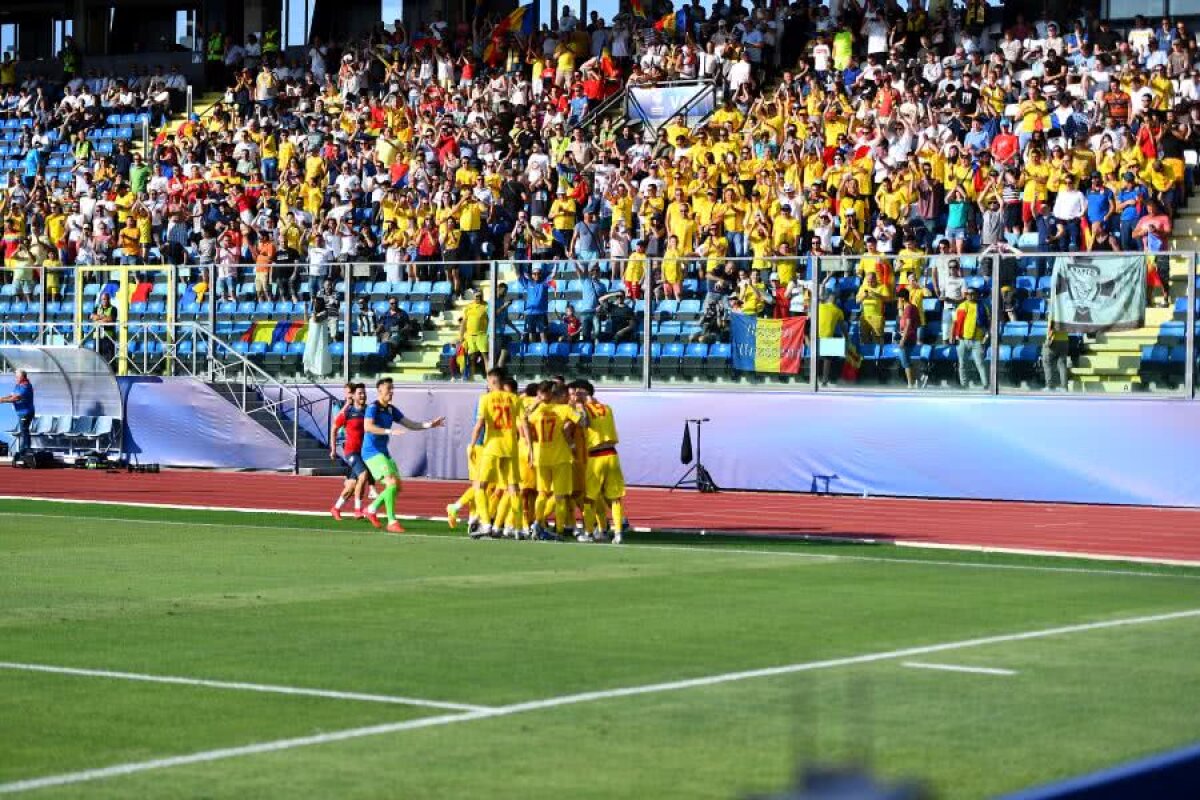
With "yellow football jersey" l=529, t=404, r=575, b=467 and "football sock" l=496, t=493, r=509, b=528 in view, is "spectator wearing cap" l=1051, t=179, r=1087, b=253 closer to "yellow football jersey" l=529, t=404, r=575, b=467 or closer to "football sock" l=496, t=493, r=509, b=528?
"yellow football jersey" l=529, t=404, r=575, b=467

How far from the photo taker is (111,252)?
4131 cm

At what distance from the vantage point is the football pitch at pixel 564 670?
8430 millimetres

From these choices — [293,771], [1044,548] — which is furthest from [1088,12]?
[293,771]

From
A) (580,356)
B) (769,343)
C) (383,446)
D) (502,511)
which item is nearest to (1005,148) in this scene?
(769,343)

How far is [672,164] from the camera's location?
34344 mm

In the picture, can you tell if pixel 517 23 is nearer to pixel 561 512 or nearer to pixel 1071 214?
pixel 1071 214

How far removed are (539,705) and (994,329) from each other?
18562 millimetres

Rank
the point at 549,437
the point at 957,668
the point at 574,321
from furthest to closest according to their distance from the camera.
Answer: the point at 574,321 → the point at 549,437 → the point at 957,668

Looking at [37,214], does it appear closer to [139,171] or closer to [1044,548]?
Answer: [139,171]

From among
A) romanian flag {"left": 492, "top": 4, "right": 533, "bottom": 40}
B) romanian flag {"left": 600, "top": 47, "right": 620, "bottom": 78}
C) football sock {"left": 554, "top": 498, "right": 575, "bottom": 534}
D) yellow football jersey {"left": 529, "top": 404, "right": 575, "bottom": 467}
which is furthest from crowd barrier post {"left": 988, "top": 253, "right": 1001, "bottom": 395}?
romanian flag {"left": 492, "top": 4, "right": 533, "bottom": 40}

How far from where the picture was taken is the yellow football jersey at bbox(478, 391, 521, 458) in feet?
68.6

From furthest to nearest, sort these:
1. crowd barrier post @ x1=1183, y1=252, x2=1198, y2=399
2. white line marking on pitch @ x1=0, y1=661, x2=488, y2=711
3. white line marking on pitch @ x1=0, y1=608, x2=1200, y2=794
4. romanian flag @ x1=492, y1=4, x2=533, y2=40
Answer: romanian flag @ x1=492, y1=4, x2=533, y2=40, crowd barrier post @ x1=1183, y1=252, x2=1198, y2=399, white line marking on pitch @ x1=0, y1=661, x2=488, y2=711, white line marking on pitch @ x1=0, y1=608, x2=1200, y2=794

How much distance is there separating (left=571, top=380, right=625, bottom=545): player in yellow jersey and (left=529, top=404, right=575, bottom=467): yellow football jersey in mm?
431

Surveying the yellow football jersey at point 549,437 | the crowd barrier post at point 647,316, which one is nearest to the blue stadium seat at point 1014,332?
the crowd barrier post at point 647,316
